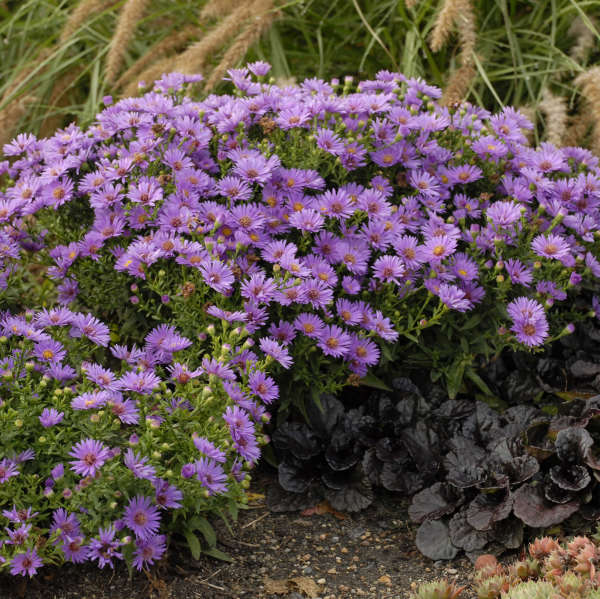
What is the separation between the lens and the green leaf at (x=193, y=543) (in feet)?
7.29

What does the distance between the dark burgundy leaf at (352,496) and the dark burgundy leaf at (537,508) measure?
0.50 m

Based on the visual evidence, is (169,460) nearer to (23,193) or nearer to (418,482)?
(418,482)

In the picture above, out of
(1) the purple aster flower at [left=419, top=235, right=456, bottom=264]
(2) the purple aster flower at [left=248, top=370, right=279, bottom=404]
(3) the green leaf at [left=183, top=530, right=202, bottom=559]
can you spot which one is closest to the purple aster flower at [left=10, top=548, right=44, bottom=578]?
(3) the green leaf at [left=183, top=530, right=202, bottom=559]

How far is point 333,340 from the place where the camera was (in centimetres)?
249

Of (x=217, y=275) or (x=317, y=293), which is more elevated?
(x=217, y=275)

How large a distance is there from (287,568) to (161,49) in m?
2.90

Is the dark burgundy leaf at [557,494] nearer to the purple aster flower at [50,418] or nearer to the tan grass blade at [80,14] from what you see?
the purple aster flower at [50,418]

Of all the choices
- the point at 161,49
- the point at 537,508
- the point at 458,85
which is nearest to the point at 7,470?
the point at 537,508

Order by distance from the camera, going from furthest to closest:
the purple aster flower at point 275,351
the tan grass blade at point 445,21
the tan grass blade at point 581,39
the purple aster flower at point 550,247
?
the tan grass blade at point 581,39 < the tan grass blade at point 445,21 < the purple aster flower at point 550,247 < the purple aster flower at point 275,351

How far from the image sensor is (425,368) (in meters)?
3.02

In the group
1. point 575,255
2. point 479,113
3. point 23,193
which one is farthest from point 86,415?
point 479,113

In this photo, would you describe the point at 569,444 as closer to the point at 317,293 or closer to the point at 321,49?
the point at 317,293

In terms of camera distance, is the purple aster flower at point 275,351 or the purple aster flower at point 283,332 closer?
the purple aster flower at point 275,351

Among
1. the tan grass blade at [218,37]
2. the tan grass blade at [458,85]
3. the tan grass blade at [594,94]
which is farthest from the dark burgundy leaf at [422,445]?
the tan grass blade at [218,37]
